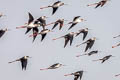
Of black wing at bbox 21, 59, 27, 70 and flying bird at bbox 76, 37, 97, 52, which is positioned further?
flying bird at bbox 76, 37, 97, 52

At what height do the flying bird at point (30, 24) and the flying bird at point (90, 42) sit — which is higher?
the flying bird at point (30, 24)

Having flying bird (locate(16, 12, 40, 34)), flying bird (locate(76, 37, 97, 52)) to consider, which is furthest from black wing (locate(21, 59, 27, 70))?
flying bird (locate(76, 37, 97, 52))

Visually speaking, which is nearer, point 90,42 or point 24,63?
point 24,63

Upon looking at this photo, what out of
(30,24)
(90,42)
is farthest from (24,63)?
(90,42)

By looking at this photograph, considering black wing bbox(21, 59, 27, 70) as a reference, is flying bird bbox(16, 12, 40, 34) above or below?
above

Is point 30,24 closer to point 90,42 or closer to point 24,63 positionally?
point 24,63

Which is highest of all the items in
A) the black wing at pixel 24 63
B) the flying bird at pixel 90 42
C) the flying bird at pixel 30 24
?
the flying bird at pixel 30 24

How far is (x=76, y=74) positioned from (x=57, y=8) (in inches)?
397

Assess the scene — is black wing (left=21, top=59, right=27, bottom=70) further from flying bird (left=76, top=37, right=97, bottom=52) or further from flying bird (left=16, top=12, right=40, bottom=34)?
flying bird (left=76, top=37, right=97, bottom=52)

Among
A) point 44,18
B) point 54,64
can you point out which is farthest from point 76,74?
point 44,18

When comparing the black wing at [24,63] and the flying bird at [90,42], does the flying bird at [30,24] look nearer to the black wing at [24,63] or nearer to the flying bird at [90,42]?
the black wing at [24,63]

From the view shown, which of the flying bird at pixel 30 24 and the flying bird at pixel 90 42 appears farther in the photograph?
the flying bird at pixel 90 42

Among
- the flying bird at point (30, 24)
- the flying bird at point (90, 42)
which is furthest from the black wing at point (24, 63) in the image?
the flying bird at point (90, 42)

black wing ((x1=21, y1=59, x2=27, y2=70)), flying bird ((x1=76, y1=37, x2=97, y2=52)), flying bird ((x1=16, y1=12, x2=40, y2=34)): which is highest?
flying bird ((x1=16, y1=12, x2=40, y2=34))
